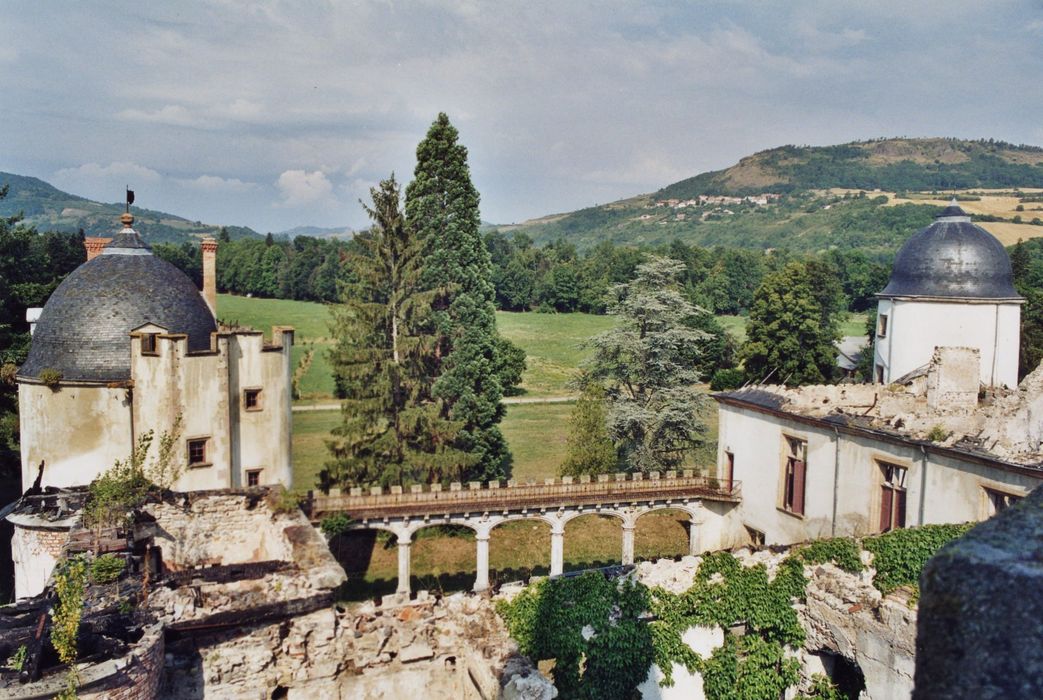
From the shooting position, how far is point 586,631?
14.0 meters

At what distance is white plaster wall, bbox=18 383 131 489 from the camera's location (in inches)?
838

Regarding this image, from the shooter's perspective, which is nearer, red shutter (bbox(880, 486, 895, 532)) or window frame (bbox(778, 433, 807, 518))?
red shutter (bbox(880, 486, 895, 532))

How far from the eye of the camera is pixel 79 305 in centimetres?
2225

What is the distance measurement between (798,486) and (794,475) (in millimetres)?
413

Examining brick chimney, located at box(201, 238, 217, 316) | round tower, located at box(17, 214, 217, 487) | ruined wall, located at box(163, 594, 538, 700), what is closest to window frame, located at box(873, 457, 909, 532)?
ruined wall, located at box(163, 594, 538, 700)

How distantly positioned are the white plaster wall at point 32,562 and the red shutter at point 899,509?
21.8 metres

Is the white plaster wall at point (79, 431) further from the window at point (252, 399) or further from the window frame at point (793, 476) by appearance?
the window frame at point (793, 476)

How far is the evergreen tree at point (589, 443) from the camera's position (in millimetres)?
33281

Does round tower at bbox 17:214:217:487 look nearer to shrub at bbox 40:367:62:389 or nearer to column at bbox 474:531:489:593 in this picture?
shrub at bbox 40:367:62:389

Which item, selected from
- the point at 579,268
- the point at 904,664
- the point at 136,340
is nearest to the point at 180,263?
the point at 579,268

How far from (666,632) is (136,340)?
16.1 meters

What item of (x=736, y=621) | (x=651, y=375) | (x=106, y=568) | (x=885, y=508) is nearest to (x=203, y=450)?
(x=106, y=568)

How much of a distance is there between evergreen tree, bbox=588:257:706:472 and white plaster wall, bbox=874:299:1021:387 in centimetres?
879

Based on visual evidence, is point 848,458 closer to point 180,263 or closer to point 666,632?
point 666,632
